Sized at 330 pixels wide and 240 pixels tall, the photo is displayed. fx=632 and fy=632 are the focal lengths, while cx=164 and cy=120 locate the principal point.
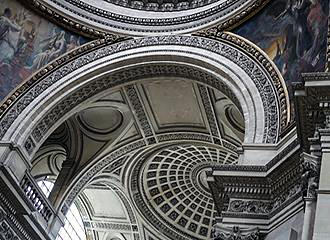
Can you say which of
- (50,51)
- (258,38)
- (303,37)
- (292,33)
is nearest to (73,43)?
(50,51)

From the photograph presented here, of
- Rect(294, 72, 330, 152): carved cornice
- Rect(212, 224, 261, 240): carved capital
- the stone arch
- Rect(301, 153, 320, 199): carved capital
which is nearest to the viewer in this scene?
Rect(301, 153, 320, 199): carved capital

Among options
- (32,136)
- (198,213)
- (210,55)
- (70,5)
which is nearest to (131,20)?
(70,5)

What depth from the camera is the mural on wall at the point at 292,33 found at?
10.2 meters

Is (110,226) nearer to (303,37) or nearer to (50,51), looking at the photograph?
(50,51)

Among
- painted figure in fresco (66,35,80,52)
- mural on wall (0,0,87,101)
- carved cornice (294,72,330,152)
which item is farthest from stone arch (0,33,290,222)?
carved cornice (294,72,330,152)

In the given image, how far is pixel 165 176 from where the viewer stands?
1711 cm

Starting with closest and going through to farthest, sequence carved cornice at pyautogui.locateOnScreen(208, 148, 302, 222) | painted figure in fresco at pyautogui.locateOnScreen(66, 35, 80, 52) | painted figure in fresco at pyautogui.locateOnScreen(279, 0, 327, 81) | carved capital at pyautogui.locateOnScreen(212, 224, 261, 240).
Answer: carved capital at pyautogui.locateOnScreen(212, 224, 261, 240) → carved cornice at pyautogui.locateOnScreen(208, 148, 302, 222) → painted figure in fresco at pyautogui.locateOnScreen(279, 0, 327, 81) → painted figure in fresco at pyautogui.locateOnScreen(66, 35, 80, 52)

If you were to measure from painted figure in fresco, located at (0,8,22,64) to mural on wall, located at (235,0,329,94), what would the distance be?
4.77 meters

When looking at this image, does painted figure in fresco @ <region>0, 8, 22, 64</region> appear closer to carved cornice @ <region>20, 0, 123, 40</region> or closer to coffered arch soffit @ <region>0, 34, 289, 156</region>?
carved cornice @ <region>20, 0, 123, 40</region>

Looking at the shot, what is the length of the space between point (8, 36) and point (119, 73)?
2.60m

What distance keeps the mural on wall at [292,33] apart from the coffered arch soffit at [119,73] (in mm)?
257

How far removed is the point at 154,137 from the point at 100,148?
1.32m

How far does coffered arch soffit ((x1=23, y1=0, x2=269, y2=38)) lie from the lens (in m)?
13.3

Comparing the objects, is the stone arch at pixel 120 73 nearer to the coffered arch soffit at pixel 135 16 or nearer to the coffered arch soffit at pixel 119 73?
the coffered arch soffit at pixel 119 73
